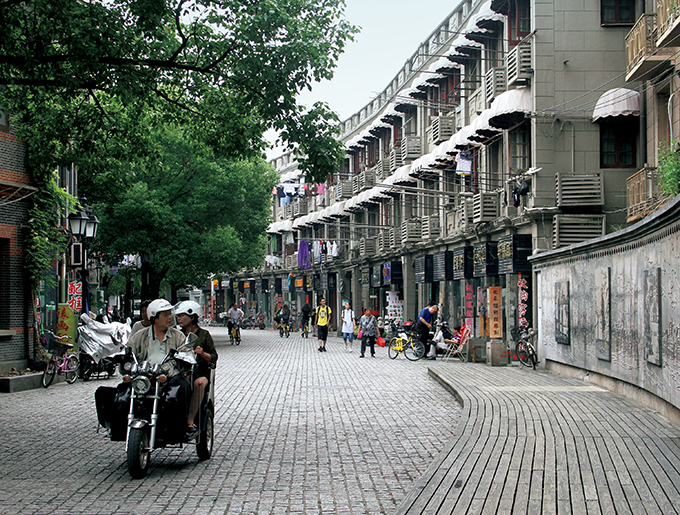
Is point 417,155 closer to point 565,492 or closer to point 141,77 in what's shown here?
point 141,77

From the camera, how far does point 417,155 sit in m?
41.5

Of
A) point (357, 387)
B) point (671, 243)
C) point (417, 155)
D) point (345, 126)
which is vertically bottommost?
point (357, 387)

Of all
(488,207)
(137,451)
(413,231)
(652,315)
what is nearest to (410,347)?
(488,207)

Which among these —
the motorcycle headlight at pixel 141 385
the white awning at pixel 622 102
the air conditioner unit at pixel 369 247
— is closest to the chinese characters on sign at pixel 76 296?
the white awning at pixel 622 102

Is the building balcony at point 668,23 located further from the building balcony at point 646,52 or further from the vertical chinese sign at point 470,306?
the vertical chinese sign at point 470,306


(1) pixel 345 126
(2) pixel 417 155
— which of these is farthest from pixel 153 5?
(1) pixel 345 126

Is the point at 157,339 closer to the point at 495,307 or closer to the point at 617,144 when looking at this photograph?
the point at 495,307

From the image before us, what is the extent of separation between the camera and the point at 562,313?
65.6 feet

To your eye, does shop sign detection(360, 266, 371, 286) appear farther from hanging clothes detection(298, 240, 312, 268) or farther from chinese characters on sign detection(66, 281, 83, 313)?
chinese characters on sign detection(66, 281, 83, 313)

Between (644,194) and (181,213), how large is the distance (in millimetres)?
21001

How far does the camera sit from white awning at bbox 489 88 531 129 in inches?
1089

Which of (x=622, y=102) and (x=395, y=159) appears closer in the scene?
(x=622, y=102)

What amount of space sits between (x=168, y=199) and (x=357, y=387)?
2217 cm

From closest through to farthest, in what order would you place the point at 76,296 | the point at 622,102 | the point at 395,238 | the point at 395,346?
the point at 622,102 < the point at 76,296 < the point at 395,346 < the point at 395,238
